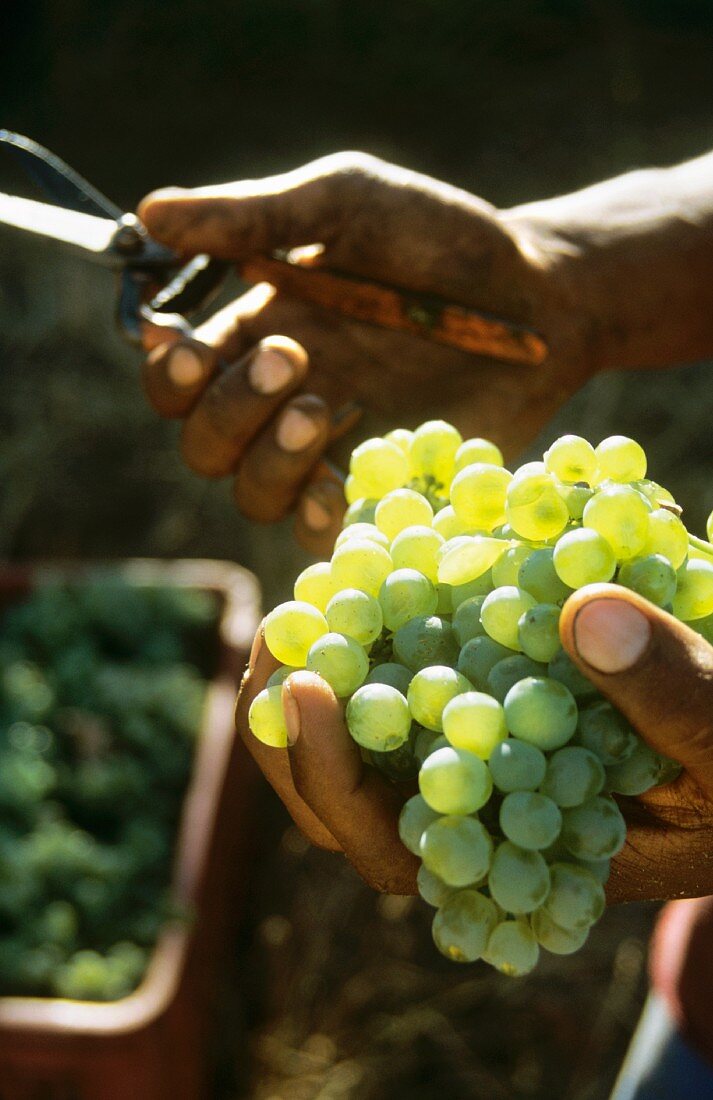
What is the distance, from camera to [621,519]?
2.49 feet

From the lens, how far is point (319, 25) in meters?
3.94

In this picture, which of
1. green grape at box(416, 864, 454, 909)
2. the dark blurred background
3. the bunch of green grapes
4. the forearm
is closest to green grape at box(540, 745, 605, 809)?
the bunch of green grapes

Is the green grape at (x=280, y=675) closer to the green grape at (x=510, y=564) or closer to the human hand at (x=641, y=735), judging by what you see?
the human hand at (x=641, y=735)

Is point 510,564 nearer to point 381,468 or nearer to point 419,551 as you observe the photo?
point 419,551

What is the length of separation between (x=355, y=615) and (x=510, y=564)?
131 mm

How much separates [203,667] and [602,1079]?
1154mm

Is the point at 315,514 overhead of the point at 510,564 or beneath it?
beneath

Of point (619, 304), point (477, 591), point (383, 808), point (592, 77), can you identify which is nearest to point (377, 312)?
point (619, 304)

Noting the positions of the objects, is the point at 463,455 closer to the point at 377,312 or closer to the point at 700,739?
the point at 700,739

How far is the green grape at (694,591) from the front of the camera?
0.79 metres

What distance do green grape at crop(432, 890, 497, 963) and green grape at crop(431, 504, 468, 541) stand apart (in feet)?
1.03

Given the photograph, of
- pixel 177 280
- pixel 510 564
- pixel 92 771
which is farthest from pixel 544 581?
pixel 92 771

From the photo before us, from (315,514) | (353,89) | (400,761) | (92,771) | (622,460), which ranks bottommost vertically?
(92,771)

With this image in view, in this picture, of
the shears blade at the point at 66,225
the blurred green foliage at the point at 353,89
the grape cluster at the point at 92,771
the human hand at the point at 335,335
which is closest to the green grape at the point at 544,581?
the human hand at the point at 335,335
